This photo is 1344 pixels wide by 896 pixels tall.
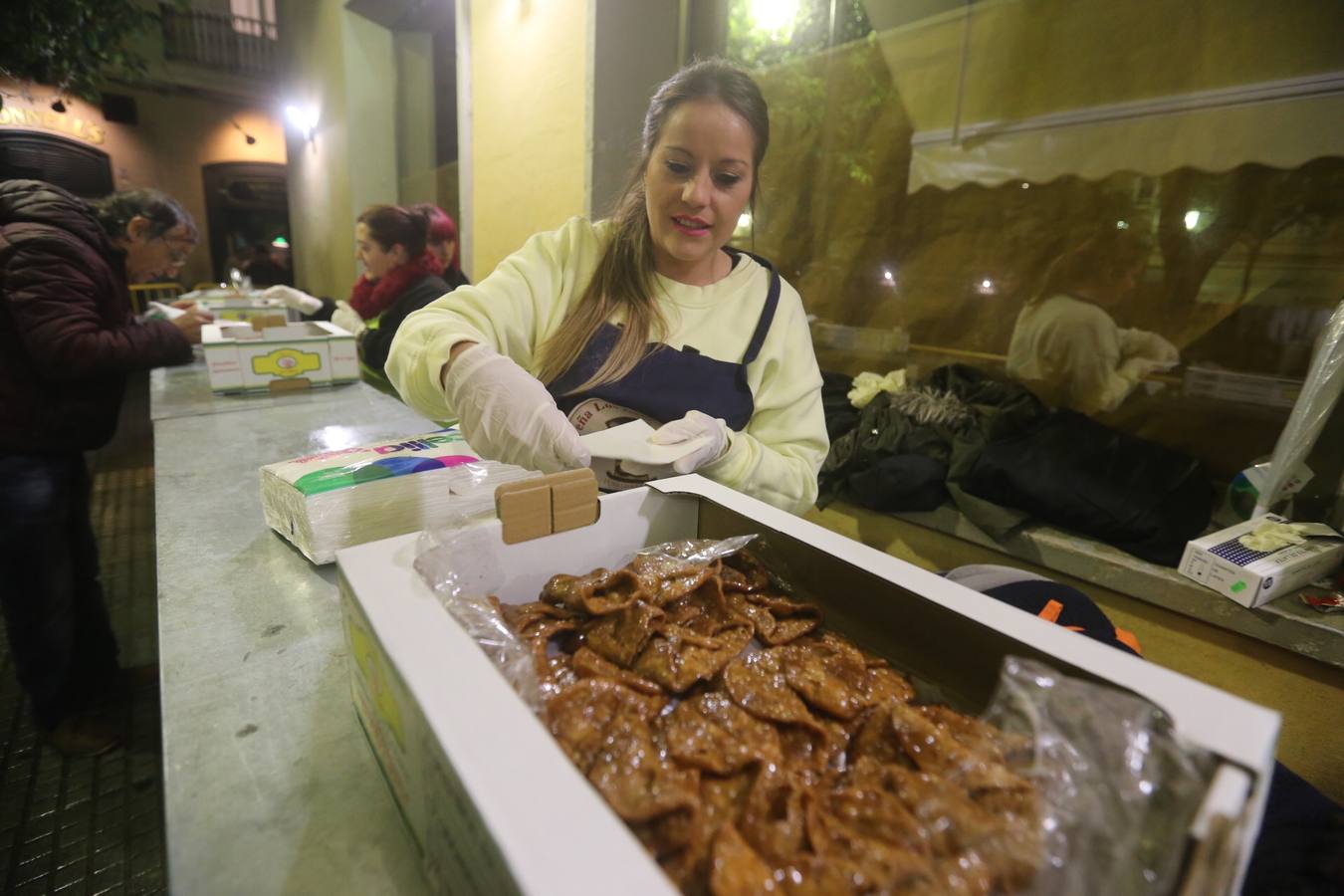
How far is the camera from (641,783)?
1.61 ft

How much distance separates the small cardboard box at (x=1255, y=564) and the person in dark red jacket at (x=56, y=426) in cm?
331

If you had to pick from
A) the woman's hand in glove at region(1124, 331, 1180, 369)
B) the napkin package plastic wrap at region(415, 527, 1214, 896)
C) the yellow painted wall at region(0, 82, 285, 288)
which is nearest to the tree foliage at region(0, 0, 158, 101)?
the napkin package plastic wrap at region(415, 527, 1214, 896)

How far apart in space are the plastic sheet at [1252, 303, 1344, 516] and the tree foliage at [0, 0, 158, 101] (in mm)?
5590

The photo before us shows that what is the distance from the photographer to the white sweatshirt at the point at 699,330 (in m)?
1.27

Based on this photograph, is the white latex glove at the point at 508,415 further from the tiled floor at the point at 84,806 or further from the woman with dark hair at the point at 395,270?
the woman with dark hair at the point at 395,270

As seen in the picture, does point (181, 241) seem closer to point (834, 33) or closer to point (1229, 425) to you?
point (834, 33)

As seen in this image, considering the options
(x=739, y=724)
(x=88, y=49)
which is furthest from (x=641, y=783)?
(x=88, y=49)

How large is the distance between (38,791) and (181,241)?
205 cm

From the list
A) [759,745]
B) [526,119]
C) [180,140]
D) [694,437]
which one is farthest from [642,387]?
[180,140]

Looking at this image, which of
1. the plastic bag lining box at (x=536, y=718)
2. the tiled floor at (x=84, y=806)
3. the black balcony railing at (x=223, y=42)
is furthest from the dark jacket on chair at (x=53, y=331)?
the black balcony railing at (x=223, y=42)

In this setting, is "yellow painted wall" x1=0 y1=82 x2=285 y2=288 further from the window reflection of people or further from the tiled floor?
the window reflection of people

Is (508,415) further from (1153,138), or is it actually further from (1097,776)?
Answer: (1153,138)

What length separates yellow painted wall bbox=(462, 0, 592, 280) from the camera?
3.00m

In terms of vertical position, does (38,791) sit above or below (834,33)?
below
